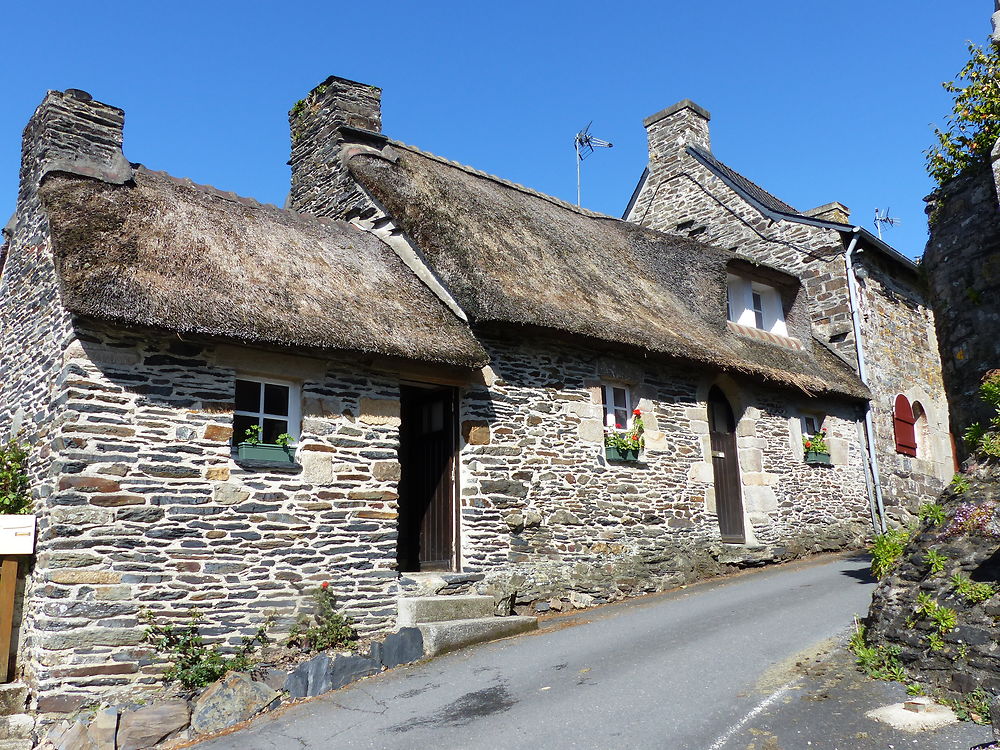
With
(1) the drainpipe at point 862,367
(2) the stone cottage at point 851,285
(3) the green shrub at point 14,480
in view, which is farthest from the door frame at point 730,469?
(3) the green shrub at point 14,480

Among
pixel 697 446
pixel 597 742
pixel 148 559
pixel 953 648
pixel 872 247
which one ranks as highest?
pixel 872 247

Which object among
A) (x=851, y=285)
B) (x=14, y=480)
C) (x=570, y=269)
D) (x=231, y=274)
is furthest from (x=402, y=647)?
(x=851, y=285)

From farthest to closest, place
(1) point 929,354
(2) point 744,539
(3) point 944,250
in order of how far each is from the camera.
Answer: (1) point 929,354
(2) point 744,539
(3) point 944,250

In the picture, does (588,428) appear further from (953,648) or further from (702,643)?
(953,648)

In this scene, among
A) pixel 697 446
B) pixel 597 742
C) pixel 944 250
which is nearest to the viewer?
pixel 597 742

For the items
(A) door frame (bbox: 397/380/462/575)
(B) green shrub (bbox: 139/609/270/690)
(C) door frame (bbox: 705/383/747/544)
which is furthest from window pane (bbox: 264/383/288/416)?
(C) door frame (bbox: 705/383/747/544)

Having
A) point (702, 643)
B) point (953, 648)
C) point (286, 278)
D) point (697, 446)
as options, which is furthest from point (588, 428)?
point (953, 648)

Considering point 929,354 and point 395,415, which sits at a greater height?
point 929,354

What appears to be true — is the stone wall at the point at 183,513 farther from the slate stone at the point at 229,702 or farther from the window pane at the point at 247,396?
the slate stone at the point at 229,702

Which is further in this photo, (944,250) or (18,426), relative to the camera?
(944,250)

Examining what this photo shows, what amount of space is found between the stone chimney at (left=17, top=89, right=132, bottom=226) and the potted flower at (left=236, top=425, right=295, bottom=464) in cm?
316

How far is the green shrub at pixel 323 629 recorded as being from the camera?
304 inches

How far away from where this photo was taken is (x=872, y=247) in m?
15.1

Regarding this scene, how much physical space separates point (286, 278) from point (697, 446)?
6.12 metres
